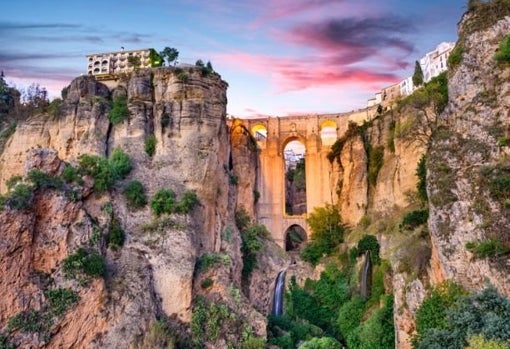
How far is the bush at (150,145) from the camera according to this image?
114 ft

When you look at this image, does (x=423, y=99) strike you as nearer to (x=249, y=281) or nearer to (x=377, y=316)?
(x=377, y=316)

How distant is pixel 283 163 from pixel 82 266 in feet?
93.7

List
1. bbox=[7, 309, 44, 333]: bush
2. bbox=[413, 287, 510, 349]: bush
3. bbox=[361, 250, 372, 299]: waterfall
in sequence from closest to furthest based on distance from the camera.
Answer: bbox=[413, 287, 510, 349]: bush
bbox=[7, 309, 44, 333]: bush
bbox=[361, 250, 372, 299]: waterfall

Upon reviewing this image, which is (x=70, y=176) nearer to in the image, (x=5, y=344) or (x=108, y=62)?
(x=5, y=344)

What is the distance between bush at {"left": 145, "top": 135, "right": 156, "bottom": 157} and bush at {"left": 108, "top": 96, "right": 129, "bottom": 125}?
2.62 meters

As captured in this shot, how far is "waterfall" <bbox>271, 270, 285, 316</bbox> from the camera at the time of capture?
129 feet

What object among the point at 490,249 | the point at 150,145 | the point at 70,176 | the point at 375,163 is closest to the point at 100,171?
the point at 70,176

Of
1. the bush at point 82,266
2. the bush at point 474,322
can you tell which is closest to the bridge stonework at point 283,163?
the bush at point 82,266

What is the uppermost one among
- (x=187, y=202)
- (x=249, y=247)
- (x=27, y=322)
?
(x=187, y=202)

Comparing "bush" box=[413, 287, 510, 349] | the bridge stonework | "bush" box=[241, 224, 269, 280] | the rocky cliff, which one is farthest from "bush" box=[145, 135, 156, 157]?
"bush" box=[413, 287, 510, 349]

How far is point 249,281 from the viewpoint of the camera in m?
37.4

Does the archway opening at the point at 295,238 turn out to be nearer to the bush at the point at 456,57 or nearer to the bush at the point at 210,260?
the bush at the point at 210,260

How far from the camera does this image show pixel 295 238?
177 feet

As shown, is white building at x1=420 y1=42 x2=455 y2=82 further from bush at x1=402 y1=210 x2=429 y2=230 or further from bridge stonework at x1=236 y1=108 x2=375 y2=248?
bush at x1=402 y1=210 x2=429 y2=230
